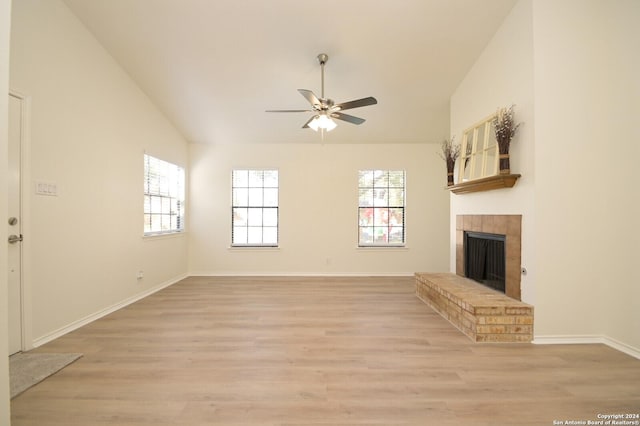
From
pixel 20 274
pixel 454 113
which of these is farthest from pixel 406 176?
pixel 20 274

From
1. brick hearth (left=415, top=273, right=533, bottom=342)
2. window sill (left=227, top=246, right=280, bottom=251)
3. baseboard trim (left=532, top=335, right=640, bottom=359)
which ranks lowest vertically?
baseboard trim (left=532, top=335, right=640, bottom=359)

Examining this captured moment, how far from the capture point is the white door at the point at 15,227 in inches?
96.6

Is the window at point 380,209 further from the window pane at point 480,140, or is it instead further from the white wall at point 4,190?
the white wall at point 4,190

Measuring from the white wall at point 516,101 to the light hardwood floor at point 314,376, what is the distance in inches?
34.2

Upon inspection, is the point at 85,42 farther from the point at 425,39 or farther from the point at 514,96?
the point at 514,96

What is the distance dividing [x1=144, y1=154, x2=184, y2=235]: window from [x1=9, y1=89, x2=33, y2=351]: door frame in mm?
1837

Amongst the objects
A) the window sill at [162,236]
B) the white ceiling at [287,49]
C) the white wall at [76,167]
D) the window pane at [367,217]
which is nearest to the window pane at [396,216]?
the window pane at [367,217]

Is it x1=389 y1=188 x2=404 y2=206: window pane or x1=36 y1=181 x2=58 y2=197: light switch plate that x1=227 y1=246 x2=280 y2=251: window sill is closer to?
x1=389 y1=188 x2=404 y2=206: window pane

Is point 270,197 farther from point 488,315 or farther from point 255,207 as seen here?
point 488,315

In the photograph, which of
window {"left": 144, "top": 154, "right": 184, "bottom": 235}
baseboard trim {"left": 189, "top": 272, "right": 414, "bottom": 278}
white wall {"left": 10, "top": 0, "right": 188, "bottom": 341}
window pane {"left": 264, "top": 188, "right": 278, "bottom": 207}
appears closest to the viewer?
white wall {"left": 10, "top": 0, "right": 188, "bottom": 341}

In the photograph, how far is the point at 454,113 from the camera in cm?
434

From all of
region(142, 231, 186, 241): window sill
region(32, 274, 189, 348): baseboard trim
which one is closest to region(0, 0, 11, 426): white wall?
region(32, 274, 189, 348): baseboard trim

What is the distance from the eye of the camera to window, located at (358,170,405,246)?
5.93 metres

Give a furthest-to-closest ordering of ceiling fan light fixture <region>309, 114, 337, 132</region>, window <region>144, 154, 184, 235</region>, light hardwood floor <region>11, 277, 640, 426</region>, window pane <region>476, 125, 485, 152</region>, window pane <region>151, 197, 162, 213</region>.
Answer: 1. window pane <region>151, 197, 162, 213</region>
2. window <region>144, 154, 184, 235</region>
3. window pane <region>476, 125, 485, 152</region>
4. ceiling fan light fixture <region>309, 114, 337, 132</region>
5. light hardwood floor <region>11, 277, 640, 426</region>
